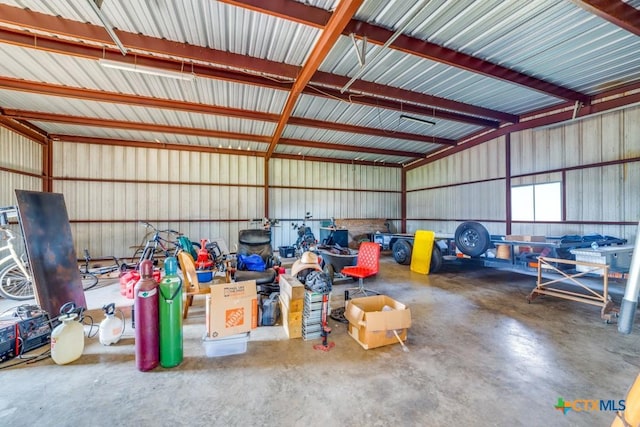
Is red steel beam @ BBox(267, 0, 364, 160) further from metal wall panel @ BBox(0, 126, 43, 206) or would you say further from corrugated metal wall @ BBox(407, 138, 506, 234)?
corrugated metal wall @ BBox(407, 138, 506, 234)

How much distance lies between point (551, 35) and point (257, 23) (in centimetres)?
441

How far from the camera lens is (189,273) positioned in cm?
312

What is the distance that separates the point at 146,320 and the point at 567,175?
9.00m

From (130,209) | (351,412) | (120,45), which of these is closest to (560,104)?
(351,412)

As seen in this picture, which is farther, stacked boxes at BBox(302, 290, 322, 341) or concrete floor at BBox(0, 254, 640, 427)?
stacked boxes at BBox(302, 290, 322, 341)

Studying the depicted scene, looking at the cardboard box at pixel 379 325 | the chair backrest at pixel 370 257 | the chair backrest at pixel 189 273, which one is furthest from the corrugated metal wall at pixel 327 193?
the cardboard box at pixel 379 325

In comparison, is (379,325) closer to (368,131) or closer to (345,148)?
(368,131)

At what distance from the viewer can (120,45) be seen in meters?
3.40

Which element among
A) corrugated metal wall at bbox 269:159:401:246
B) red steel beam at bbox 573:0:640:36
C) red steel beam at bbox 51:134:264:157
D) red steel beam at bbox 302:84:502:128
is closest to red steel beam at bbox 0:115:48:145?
red steel beam at bbox 51:134:264:157

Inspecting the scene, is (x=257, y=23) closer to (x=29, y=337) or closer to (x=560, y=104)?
(x=29, y=337)

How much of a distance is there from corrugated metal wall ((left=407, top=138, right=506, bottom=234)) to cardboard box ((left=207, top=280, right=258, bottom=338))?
815 centimetres

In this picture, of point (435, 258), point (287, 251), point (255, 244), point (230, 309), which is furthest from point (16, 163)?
point (435, 258)

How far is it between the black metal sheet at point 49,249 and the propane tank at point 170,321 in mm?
1970

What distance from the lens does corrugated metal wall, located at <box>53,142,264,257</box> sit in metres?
7.31
